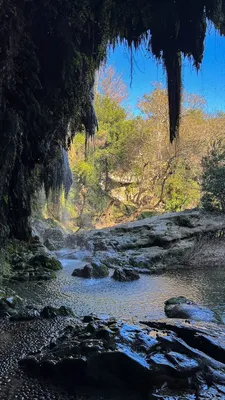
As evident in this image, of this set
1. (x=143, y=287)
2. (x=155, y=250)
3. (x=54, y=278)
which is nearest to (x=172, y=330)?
(x=143, y=287)

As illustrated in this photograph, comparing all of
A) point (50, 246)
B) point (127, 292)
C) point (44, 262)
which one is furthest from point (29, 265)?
point (50, 246)

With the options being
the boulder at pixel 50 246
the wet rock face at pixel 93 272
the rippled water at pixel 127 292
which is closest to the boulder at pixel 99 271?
the wet rock face at pixel 93 272

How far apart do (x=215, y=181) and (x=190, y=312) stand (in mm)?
10506

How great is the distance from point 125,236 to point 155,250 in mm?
2365

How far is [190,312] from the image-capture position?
5.61 meters

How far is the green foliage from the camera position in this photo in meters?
15.2

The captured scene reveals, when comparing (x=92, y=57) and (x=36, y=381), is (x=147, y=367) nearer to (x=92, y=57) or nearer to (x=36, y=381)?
(x=36, y=381)

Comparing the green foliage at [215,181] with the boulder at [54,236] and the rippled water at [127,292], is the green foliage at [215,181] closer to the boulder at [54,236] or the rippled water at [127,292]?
the rippled water at [127,292]

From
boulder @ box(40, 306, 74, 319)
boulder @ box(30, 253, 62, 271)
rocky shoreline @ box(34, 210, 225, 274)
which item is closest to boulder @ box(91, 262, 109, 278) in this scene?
rocky shoreline @ box(34, 210, 225, 274)

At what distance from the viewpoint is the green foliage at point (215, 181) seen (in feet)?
49.9

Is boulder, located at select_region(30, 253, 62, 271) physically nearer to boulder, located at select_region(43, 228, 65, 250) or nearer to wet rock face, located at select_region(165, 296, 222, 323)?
wet rock face, located at select_region(165, 296, 222, 323)

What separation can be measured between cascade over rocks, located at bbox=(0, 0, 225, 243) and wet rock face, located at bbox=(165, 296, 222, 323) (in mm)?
2885

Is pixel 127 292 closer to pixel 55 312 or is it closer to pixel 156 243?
pixel 55 312

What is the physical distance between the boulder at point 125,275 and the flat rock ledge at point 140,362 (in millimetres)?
4850
